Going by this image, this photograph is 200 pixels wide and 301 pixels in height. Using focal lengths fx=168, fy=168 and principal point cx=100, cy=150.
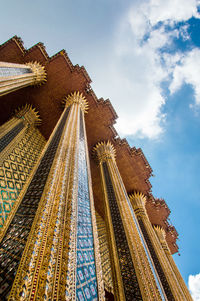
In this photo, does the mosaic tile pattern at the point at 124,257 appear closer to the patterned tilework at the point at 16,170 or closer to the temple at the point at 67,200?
the temple at the point at 67,200

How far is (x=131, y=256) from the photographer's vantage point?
365 cm

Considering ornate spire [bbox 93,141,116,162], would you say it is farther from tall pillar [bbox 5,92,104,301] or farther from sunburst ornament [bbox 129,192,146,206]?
tall pillar [bbox 5,92,104,301]

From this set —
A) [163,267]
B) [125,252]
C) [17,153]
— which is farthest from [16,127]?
[163,267]

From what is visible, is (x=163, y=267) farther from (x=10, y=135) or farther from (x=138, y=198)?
(x=10, y=135)

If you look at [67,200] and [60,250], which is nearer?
[60,250]

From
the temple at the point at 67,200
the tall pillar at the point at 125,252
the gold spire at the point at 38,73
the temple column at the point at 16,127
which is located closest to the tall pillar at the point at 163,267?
the temple at the point at 67,200

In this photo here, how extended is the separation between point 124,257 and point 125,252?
0.12 metres

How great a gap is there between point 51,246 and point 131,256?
2804mm

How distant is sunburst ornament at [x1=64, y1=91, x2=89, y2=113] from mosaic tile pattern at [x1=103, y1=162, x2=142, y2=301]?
13.8ft

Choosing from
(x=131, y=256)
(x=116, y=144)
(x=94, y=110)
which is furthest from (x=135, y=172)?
(x=131, y=256)

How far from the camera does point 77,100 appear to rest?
758 centimetres

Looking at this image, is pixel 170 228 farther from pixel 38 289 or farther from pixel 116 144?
pixel 38 289

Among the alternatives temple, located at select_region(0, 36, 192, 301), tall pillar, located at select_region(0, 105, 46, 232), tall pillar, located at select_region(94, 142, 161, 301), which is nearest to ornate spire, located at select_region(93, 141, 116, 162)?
temple, located at select_region(0, 36, 192, 301)

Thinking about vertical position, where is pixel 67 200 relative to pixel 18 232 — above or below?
above
